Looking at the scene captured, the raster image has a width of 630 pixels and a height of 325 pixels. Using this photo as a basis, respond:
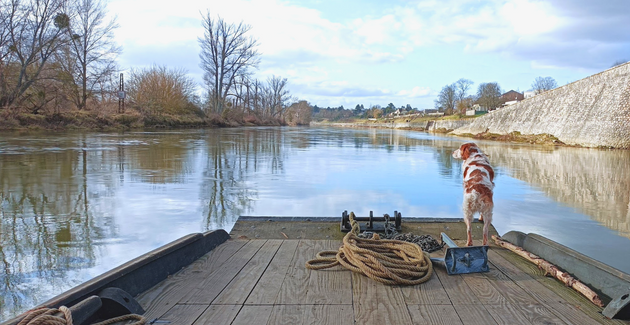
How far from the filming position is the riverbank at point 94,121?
78.7ft

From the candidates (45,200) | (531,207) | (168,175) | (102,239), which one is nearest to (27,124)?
(168,175)

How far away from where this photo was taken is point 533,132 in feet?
92.3

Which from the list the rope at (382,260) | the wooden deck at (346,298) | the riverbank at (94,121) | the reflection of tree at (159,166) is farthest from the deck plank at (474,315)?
the riverbank at (94,121)

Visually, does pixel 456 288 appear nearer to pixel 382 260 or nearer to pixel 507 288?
pixel 507 288

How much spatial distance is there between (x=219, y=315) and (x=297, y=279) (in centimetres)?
72

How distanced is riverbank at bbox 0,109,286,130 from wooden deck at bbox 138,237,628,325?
86.5 ft

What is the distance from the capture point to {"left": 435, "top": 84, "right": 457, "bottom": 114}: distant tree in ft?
245

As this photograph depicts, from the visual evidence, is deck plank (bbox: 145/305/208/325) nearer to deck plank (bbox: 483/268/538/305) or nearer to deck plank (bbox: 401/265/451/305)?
deck plank (bbox: 401/265/451/305)

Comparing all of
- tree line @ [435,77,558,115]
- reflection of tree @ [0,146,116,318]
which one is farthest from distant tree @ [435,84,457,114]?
reflection of tree @ [0,146,116,318]

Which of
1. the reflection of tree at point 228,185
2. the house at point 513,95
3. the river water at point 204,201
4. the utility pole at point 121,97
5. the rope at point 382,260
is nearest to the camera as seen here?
the rope at point 382,260

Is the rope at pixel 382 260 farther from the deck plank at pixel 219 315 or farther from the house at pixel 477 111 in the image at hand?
the house at pixel 477 111

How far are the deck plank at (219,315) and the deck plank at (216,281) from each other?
A: 112mm

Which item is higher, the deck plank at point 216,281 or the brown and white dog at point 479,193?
the brown and white dog at point 479,193

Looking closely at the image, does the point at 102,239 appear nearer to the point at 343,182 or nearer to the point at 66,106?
the point at 343,182
